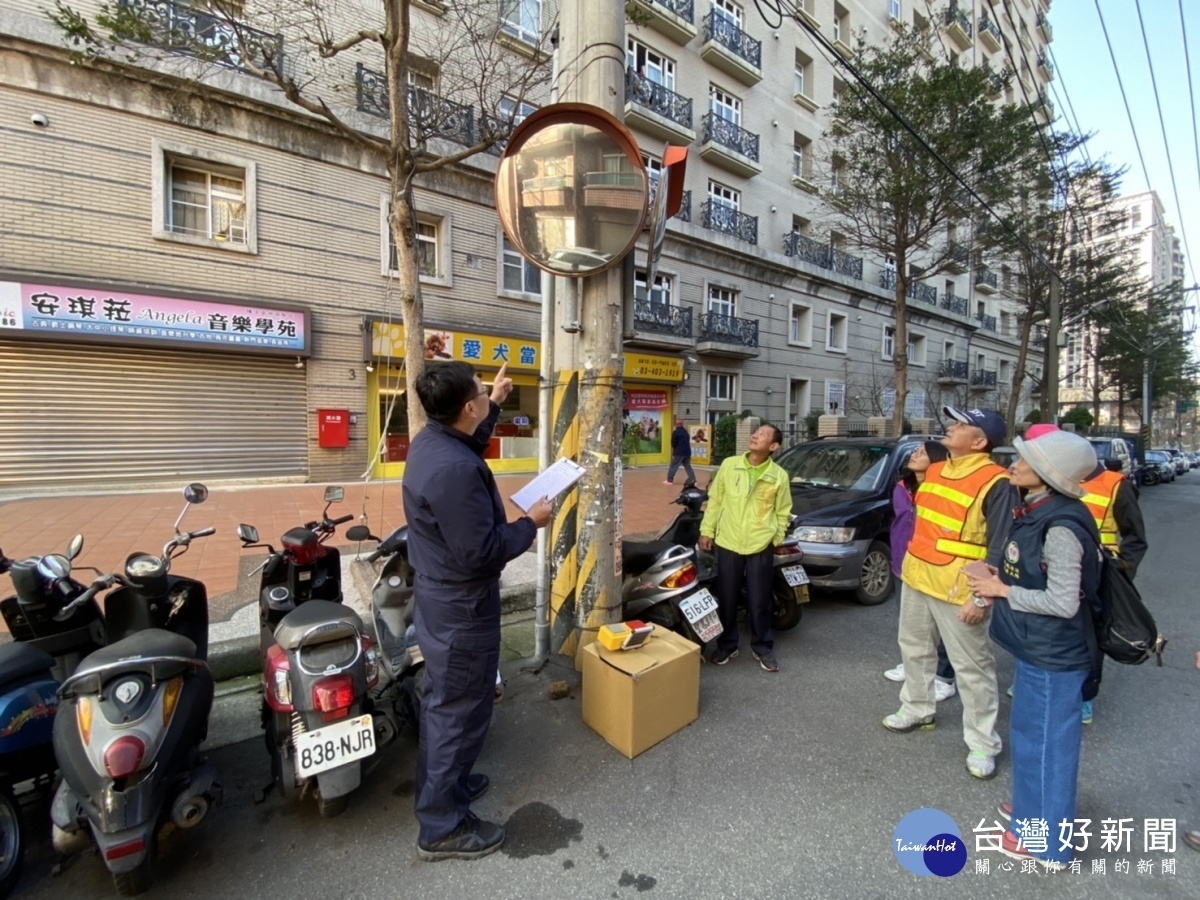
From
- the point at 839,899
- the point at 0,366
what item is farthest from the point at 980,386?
the point at 0,366

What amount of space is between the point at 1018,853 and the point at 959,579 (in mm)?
1127

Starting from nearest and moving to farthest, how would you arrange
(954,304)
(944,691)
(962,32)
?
(944,691), (962,32), (954,304)

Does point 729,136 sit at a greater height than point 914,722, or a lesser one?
greater

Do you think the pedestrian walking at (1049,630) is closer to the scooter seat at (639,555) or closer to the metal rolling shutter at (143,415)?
the scooter seat at (639,555)

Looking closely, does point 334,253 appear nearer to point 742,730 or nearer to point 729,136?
point 742,730

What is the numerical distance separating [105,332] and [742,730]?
35.7 feet

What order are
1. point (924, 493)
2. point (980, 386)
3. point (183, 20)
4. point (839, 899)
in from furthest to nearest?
point (980, 386) → point (183, 20) → point (924, 493) → point (839, 899)

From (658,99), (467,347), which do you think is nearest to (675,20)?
(658,99)

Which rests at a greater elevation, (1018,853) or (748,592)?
(748,592)

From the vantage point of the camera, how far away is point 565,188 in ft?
11.3

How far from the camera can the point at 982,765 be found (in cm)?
263

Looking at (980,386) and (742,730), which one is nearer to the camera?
(742,730)

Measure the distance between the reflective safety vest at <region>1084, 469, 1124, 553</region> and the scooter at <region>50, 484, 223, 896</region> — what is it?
5050 millimetres

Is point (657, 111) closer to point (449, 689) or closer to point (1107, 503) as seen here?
point (1107, 503)
